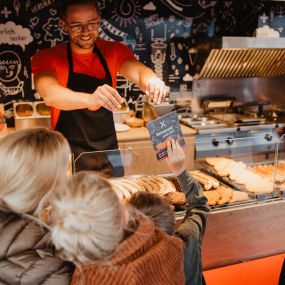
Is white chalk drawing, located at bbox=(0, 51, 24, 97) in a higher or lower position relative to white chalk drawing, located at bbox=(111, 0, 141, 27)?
lower

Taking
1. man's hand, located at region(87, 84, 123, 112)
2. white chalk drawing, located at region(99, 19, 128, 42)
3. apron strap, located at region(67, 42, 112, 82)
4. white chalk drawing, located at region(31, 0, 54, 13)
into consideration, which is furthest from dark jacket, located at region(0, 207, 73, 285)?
white chalk drawing, located at region(99, 19, 128, 42)

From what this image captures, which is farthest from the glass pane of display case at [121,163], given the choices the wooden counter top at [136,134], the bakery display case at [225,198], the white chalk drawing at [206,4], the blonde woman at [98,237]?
the white chalk drawing at [206,4]

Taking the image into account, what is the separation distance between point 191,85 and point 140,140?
133cm

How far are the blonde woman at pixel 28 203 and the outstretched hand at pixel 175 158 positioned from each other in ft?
2.07

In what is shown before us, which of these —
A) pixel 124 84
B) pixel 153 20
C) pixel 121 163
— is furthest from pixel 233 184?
pixel 153 20

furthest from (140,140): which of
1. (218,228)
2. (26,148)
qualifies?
(26,148)

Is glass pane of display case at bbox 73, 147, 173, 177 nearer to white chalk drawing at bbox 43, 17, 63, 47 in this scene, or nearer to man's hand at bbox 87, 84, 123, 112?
man's hand at bbox 87, 84, 123, 112

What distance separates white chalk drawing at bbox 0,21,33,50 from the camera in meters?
4.38

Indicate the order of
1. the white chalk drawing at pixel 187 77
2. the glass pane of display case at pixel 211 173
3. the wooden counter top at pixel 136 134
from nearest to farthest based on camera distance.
→ 1. the glass pane of display case at pixel 211 173
2. the wooden counter top at pixel 136 134
3. the white chalk drawing at pixel 187 77

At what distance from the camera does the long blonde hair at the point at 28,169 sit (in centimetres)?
133

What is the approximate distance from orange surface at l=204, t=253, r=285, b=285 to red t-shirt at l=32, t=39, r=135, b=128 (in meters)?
1.59

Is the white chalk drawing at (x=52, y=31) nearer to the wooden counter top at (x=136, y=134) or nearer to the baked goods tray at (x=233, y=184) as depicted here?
the wooden counter top at (x=136, y=134)

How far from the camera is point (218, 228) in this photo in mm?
2484

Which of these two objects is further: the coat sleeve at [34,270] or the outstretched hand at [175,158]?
the outstretched hand at [175,158]
